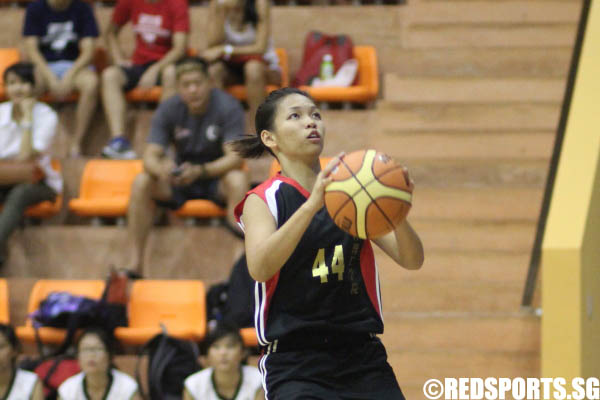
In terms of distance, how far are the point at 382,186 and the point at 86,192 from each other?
12.9ft

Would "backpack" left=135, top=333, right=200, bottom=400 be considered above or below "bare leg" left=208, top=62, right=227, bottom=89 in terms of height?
below

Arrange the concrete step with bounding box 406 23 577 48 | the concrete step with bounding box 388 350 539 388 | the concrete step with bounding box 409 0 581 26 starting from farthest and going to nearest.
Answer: the concrete step with bounding box 409 0 581 26
the concrete step with bounding box 406 23 577 48
the concrete step with bounding box 388 350 539 388

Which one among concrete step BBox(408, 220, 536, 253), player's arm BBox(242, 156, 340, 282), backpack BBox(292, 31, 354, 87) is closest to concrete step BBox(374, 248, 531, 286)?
concrete step BBox(408, 220, 536, 253)

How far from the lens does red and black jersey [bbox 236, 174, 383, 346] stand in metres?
2.50

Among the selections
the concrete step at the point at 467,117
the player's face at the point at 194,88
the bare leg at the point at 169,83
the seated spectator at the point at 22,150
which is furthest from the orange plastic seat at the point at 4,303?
the concrete step at the point at 467,117

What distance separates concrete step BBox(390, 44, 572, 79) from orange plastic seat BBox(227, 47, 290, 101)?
0.79m

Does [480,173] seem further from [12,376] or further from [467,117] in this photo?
[12,376]

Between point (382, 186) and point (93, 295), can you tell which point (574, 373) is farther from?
point (93, 295)

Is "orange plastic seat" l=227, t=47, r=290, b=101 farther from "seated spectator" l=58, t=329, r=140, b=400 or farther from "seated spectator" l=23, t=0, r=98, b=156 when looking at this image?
"seated spectator" l=58, t=329, r=140, b=400

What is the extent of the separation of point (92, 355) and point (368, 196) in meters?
2.88

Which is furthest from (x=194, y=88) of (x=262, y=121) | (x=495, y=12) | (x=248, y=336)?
(x=262, y=121)

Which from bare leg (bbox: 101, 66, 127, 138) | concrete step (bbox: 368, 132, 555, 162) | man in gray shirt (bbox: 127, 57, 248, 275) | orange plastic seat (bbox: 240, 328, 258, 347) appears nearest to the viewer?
orange plastic seat (bbox: 240, 328, 258, 347)

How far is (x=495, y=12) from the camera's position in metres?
6.96

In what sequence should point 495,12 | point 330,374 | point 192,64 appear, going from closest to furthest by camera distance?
point 330,374
point 192,64
point 495,12
